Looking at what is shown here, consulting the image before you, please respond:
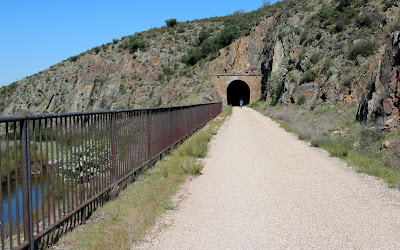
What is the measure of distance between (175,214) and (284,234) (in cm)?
194

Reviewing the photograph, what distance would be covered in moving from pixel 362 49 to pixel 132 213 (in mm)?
27633

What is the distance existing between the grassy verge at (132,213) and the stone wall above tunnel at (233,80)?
53110mm

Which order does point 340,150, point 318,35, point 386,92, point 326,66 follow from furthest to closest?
1. point 318,35
2. point 326,66
3. point 386,92
4. point 340,150

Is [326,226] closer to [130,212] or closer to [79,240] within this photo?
[130,212]

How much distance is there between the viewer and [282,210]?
229 inches

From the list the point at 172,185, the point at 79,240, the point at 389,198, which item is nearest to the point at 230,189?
the point at 172,185

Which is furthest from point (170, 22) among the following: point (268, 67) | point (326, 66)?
point (326, 66)

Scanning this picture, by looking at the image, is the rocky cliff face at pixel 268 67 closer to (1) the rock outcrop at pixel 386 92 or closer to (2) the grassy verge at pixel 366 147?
(1) the rock outcrop at pixel 386 92

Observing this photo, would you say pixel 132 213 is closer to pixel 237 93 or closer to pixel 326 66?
pixel 326 66

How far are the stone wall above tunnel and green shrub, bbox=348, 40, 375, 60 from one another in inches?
1322

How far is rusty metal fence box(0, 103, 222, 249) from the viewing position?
3.92 metres

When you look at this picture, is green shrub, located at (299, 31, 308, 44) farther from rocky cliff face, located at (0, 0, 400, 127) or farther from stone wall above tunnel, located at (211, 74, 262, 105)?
stone wall above tunnel, located at (211, 74, 262, 105)

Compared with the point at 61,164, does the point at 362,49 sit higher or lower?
higher

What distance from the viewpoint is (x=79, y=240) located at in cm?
464
